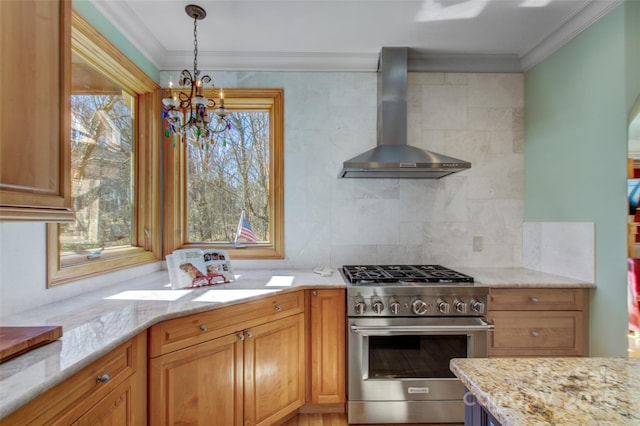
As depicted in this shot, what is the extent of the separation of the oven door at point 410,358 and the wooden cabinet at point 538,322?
0.55ft

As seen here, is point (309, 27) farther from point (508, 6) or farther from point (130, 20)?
point (508, 6)

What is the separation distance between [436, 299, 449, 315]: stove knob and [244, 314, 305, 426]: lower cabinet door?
2.98 ft

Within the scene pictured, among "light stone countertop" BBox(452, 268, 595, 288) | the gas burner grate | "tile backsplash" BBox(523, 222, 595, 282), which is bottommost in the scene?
"light stone countertop" BBox(452, 268, 595, 288)

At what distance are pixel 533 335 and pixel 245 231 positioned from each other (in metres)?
2.26

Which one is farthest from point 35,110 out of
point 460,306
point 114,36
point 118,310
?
point 460,306

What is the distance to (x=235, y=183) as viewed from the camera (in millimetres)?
2518

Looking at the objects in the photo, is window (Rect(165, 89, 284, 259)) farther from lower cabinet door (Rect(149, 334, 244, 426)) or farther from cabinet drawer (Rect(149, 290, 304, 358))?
lower cabinet door (Rect(149, 334, 244, 426))

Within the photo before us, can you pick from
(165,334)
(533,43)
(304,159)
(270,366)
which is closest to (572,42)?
(533,43)

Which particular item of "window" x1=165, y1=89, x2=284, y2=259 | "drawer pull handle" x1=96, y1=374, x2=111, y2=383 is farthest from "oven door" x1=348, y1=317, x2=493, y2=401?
"drawer pull handle" x1=96, y1=374, x2=111, y2=383

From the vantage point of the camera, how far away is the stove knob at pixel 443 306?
1877mm

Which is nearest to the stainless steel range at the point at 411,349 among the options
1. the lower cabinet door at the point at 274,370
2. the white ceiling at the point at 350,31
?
the lower cabinet door at the point at 274,370

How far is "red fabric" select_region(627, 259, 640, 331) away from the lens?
1.66 meters

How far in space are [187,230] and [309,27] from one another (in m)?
1.88

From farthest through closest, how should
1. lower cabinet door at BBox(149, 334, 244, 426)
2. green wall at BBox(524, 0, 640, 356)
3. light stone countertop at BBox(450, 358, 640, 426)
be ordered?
green wall at BBox(524, 0, 640, 356), lower cabinet door at BBox(149, 334, 244, 426), light stone countertop at BBox(450, 358, 640, 426)
